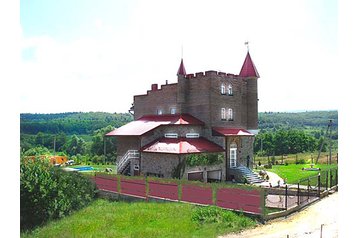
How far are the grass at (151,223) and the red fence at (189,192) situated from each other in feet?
1.11

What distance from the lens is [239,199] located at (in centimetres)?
1002

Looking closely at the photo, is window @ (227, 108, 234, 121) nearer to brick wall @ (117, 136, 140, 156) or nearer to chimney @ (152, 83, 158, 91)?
chimney @ (152, 83, 158, 91)

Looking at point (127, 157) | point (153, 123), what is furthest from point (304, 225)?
point (153, 123)

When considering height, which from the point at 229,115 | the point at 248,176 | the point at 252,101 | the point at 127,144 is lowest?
the point at 248,176

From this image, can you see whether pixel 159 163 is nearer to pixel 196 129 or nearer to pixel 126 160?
pixel 126 160

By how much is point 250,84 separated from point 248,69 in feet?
2.45

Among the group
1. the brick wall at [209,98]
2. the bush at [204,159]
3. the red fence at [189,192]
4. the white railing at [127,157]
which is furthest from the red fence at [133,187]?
the brick wall at [209,98]

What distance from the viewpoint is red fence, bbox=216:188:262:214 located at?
9750mm

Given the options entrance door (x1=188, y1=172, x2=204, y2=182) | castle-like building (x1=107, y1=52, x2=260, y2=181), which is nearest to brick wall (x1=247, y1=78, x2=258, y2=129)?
castle-like building (x1=107, y1=52, x2=260, y2=181)

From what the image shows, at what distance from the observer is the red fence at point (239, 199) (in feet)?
32.0

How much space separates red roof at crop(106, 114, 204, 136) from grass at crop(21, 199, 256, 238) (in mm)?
5578
